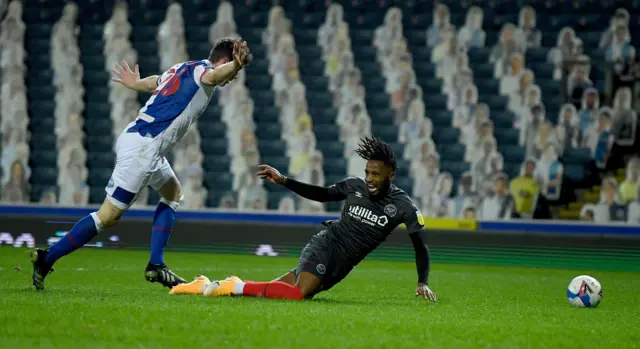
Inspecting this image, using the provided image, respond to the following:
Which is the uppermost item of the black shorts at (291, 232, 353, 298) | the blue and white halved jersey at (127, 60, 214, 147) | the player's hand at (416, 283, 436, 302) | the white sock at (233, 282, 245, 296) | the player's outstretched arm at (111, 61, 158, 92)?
the player's outstretched arm at (111, 61, 158, 92)

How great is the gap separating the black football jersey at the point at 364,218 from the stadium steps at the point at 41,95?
1115 cm

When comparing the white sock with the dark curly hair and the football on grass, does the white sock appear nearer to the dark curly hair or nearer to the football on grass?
the dark curly hair

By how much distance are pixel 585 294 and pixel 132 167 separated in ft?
11.3

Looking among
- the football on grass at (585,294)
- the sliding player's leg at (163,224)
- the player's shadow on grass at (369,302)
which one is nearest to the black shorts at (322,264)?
the player's shadow on grass at (369,302)

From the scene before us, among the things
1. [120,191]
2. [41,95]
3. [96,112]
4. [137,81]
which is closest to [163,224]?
[120,191]

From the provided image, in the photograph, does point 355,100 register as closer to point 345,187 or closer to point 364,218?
point 345,187

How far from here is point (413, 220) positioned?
708 centimetres

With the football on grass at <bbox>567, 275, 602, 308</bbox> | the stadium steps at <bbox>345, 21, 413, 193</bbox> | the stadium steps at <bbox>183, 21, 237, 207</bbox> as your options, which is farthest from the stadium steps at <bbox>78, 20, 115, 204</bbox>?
the football on grass at <bbox>567, 275, 602, 308</bbox>

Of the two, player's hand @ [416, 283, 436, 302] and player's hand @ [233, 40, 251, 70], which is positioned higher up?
player's hand @ [233, 40, 251, 70]

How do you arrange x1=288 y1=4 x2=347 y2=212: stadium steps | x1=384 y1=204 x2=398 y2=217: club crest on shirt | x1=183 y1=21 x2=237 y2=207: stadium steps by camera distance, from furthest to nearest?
x1=183 y1=21 x2=237 y2=207: stadium steps
x1=288 y1=4 x2=347 y2=212: stadium steps
x1=384 y1=204 x2=398 y2=217: club crest on shirt

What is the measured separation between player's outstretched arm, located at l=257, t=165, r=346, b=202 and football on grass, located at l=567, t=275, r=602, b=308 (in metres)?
1.86

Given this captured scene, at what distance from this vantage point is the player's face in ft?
23.2

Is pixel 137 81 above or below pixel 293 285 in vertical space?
above

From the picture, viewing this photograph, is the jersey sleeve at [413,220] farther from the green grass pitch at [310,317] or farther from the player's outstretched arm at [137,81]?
the player's outstretched arm at [137,81]
